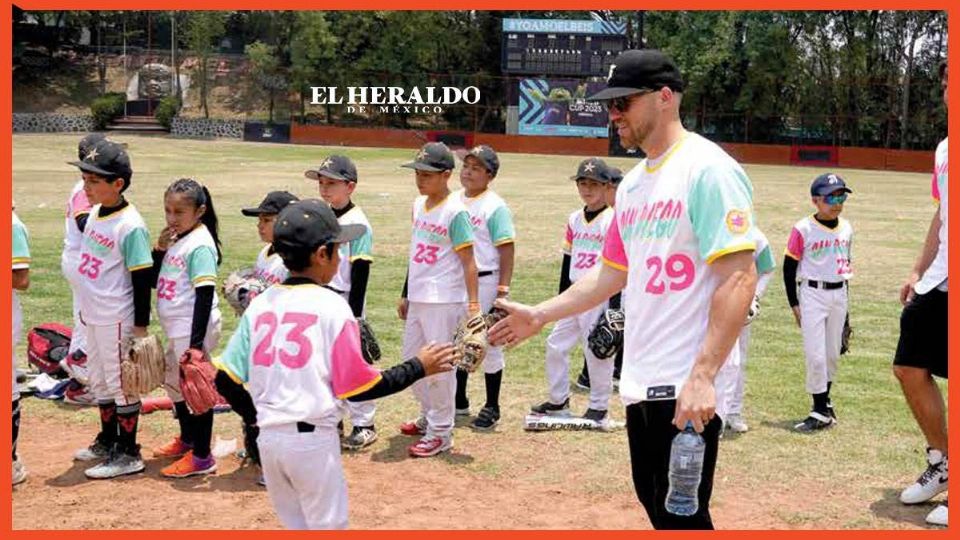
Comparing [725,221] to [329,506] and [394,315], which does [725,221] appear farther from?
[394,315]

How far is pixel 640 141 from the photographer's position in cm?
425

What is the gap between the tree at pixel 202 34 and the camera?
68.0 meters

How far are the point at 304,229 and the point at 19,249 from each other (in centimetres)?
275

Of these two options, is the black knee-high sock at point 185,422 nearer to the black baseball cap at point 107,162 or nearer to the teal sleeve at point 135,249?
the teal sleeve at point 135,249

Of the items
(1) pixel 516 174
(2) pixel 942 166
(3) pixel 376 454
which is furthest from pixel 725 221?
(1) pixel 516 174

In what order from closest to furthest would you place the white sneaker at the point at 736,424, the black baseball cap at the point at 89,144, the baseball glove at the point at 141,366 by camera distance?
the baseball glove at the point at 141,366
the black baseball cap at the point at 89,144
the white sneaker at the point at 736,424

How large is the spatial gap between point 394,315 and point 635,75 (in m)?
9.21

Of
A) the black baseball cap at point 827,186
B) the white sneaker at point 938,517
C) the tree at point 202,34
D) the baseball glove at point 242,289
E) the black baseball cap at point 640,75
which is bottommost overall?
the white sneaker at point 938,517

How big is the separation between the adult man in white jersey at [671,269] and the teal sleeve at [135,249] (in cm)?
384

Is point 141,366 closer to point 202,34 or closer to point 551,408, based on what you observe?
point 551,408

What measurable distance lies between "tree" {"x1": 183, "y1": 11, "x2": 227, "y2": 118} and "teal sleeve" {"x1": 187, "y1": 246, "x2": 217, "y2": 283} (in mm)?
63015

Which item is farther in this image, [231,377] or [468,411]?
[468,411]

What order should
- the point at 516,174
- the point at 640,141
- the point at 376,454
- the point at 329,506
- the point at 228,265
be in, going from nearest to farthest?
the point at 640,141 < the point at 329,506 < the point at 376,454 < the point at 228,265 < the point at 516,174

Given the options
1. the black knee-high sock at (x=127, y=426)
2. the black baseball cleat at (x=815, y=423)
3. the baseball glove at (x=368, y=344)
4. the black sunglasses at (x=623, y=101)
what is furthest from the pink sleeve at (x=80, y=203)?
the black baseball cleat at (x=815, y=423)
